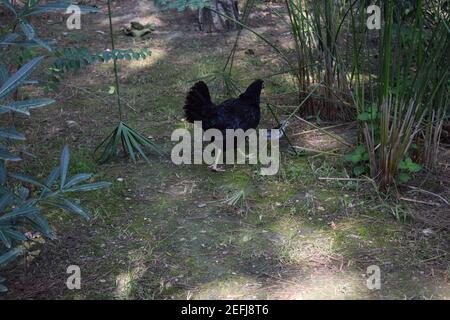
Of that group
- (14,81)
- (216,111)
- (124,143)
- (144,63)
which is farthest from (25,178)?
(144,63)

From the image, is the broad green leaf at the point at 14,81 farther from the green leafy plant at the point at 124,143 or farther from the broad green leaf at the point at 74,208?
the green leafy plant at the point at 124,143

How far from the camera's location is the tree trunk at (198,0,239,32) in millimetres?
6270

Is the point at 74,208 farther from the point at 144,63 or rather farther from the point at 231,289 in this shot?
the point at 144,63

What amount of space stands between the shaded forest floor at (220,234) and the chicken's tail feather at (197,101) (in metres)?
0.41

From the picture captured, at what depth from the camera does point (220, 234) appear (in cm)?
A: 334

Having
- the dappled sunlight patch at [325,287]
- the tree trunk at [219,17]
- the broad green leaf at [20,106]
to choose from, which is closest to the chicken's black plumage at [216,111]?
the dappled sunlight patch at [325,287]

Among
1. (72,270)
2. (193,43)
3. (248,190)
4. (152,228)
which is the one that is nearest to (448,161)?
(248,190)

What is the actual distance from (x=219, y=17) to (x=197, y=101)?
2744 mm

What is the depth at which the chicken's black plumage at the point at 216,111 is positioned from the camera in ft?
13.2

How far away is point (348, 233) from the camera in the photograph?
3.33m

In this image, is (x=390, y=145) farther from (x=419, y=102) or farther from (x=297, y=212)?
(x=297, y=212)

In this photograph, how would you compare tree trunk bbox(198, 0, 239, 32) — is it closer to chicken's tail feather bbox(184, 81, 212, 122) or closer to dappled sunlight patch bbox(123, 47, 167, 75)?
dappled sunlight patch bbox(123, 47, 167, 75)

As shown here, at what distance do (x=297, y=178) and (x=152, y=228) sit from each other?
1.11 metres

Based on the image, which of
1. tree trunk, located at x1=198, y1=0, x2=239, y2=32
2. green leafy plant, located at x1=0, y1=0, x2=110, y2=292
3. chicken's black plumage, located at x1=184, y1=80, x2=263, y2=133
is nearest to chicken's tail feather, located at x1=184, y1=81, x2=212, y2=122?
chicken's black plumage, located at x1=184, y1=80, x2=263, y2=133
